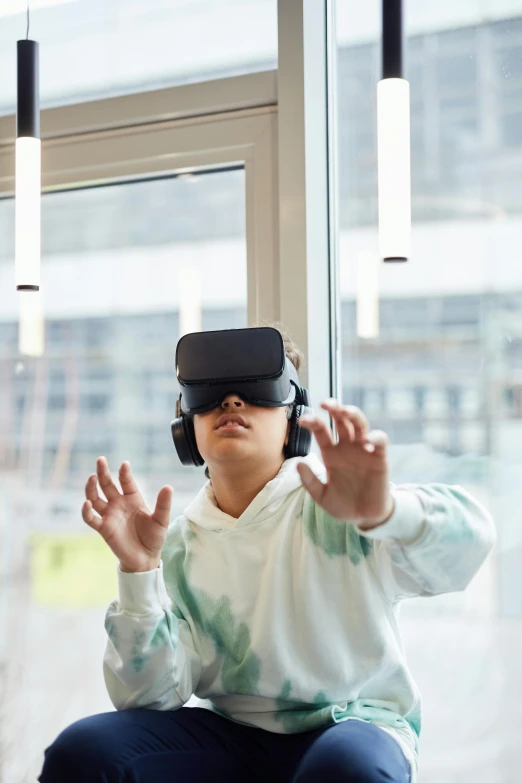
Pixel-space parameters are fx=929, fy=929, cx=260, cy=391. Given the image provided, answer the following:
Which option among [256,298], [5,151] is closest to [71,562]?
[256,298]

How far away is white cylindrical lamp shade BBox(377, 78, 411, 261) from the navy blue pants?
834 millimetres

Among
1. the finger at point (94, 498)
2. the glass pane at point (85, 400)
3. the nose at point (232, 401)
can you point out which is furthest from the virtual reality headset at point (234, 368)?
the glass pane at point (85, 400)

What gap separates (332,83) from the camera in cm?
225

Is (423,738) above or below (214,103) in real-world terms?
below

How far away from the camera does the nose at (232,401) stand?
1.79m

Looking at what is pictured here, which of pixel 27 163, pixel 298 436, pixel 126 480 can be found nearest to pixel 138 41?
pixel 27 163

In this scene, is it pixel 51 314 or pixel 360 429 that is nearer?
pixel 360 429

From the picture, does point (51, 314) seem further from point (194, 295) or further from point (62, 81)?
point (62, 81)

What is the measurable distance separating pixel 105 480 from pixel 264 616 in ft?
1.32

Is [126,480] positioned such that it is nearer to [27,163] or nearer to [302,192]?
[27,163]

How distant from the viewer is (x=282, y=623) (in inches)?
68.6

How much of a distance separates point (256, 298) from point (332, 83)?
0.55m

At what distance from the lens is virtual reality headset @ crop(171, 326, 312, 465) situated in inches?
69.4

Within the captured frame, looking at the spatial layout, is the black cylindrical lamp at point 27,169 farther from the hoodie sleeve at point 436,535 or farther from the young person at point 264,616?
the hoodie sleeve at point 436,535
